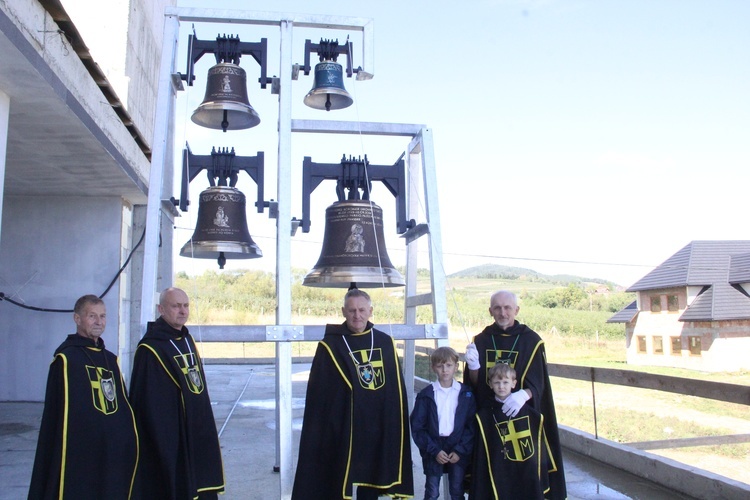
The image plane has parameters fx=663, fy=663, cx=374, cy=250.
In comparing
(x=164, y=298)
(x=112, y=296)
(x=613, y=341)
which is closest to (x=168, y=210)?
(x=164, y=298)

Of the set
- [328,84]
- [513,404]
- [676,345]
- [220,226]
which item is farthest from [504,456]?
[676,345]

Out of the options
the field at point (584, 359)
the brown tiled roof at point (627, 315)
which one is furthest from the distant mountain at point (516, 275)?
the brown tiled roof at point (627, 315)

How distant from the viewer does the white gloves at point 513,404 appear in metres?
3.82

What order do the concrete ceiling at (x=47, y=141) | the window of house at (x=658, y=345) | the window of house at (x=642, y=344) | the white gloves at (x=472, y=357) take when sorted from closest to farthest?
the white gloves at (x=472, y=357)
the concrete ceiling at (x=47, y=141)
the window of house at (x=658, y=345)
the window of house at (x=642, y=344)

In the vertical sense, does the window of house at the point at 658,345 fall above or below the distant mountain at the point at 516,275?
below

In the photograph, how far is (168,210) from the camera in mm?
4488

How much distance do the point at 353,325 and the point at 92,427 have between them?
1.51m

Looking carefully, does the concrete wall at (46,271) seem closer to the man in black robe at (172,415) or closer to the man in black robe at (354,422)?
the man in black robe at (172,415)

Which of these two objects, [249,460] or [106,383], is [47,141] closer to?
[249,460]

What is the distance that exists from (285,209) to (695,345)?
3063 cm

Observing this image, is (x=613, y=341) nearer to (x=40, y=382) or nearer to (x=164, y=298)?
(x=40, y=382)

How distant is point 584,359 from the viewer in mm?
28969

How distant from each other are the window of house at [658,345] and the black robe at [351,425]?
104ft

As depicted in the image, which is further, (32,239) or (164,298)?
(32,239)
